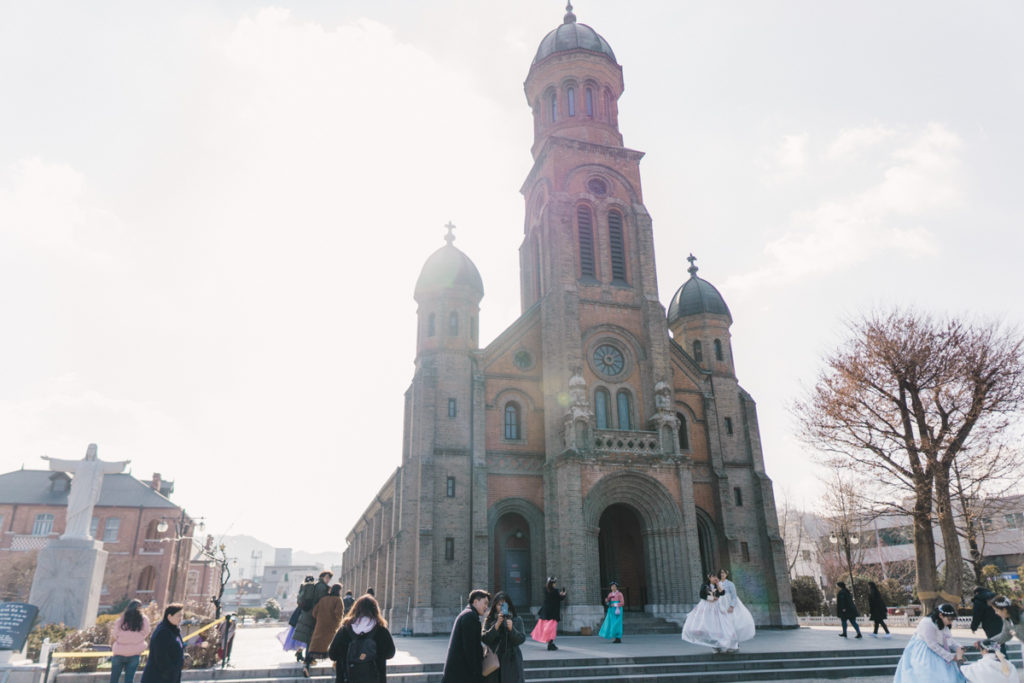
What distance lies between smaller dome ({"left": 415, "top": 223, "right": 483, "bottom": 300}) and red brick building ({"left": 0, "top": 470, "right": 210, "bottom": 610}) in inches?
1205

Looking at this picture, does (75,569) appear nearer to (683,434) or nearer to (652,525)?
(652,525)

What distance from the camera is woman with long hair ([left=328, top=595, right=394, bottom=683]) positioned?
681 centimetres

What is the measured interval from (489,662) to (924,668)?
6283mm

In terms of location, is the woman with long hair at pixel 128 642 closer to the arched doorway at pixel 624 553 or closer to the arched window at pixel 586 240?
the arched doorway at pixel 624 553

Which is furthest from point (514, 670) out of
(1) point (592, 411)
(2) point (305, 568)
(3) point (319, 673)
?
(2) point (305, 568)

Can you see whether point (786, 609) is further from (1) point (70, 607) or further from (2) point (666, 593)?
(1) point (70, 607)

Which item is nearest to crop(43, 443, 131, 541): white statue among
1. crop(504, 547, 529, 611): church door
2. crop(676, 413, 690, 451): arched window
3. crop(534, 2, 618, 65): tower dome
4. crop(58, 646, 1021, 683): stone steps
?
crop(58, 646, 1021, 683): stone steps

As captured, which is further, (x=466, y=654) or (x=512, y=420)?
(x=512, y=420)

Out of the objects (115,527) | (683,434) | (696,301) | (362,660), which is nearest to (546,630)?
(362,660)

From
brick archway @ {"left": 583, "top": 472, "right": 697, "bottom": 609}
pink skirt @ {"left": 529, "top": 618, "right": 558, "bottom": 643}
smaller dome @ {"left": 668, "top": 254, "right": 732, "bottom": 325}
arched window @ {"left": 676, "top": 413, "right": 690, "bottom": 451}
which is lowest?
pink skirt @ {"left": 529, "top": 618, "right": 558, "bottom": 643}

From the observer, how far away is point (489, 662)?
7184 millimetres

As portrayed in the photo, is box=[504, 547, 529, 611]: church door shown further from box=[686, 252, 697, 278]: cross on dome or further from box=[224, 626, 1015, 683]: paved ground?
box=[686, 252, 697, 278]: cross on dome

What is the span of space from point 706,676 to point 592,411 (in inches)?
546

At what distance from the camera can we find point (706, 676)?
13719 millimetres
